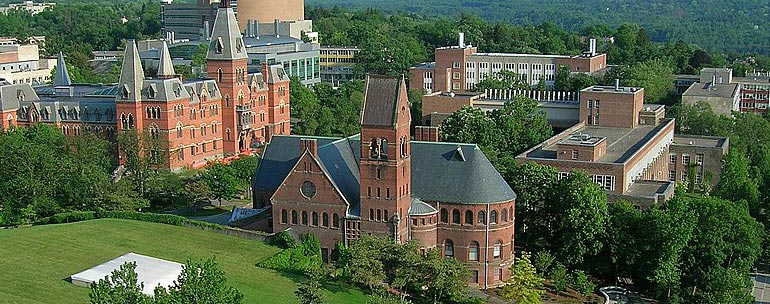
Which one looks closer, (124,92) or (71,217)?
(71,217)

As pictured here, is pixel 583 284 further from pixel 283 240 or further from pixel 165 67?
pixel 165 67

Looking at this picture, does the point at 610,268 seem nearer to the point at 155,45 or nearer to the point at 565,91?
the point at 565,91

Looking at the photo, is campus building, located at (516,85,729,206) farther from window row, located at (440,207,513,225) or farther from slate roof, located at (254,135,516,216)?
slate roof, located at (254,135,516,216)

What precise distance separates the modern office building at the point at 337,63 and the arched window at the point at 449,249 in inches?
4360

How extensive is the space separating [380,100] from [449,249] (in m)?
11.5

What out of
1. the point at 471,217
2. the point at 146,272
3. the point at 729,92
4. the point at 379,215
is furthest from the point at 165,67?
the point at 729,92

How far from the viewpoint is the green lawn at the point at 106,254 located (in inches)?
2168

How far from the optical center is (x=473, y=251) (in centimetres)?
6384

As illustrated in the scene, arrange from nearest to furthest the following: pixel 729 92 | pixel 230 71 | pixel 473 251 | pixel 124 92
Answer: pixel 473 251, pixel 124 92, pixel 230 71, pixel 729 92

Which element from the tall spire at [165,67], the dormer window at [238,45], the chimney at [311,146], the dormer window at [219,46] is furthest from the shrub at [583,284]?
the dormer window at [219,46]

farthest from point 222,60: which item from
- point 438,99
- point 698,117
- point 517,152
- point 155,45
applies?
point 155,45

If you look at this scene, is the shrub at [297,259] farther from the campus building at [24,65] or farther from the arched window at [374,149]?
the campus building at [24,65]

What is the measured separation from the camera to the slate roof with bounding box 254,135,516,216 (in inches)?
2494

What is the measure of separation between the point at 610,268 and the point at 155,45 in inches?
4580
